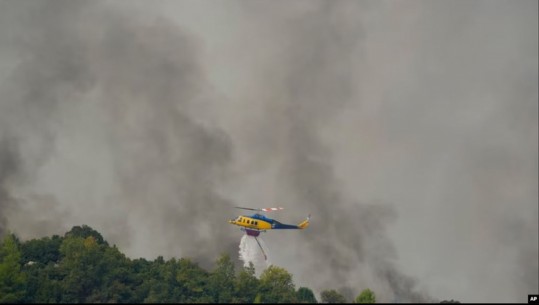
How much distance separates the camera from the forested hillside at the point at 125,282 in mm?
108562

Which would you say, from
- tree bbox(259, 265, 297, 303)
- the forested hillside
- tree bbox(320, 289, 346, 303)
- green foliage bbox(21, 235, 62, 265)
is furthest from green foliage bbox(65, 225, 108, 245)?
tree bbox(320, 289, 346, 303)

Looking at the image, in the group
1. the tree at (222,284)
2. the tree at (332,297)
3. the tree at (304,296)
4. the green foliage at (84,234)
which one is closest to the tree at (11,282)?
the green foliage at (84,234)

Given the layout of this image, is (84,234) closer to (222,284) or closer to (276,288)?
(222,284)

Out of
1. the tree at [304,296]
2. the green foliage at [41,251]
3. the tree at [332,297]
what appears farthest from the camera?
the green foliage at [41,251]

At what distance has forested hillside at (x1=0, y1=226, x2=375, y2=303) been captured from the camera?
108562 millimetres

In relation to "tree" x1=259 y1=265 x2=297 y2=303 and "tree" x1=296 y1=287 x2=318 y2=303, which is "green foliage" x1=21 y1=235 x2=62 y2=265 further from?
"tree" x1=296 y1=287 x2=318 y2=303

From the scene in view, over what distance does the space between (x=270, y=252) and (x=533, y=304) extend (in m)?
71.9

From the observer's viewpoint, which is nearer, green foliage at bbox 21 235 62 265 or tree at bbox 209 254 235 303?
tree at bbox 209 254 235 303

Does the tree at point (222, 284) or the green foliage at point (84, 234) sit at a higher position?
the green foliage at point (84, 234)

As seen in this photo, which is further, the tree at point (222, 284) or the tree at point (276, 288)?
the tree at point (222, 284)

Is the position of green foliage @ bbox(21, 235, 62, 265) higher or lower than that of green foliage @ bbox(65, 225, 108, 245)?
lower

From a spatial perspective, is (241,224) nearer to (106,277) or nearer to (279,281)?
(279,281)

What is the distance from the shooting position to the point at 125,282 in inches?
4631

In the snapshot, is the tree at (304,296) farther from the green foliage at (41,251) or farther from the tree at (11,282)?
the green foliage at (41,251)
